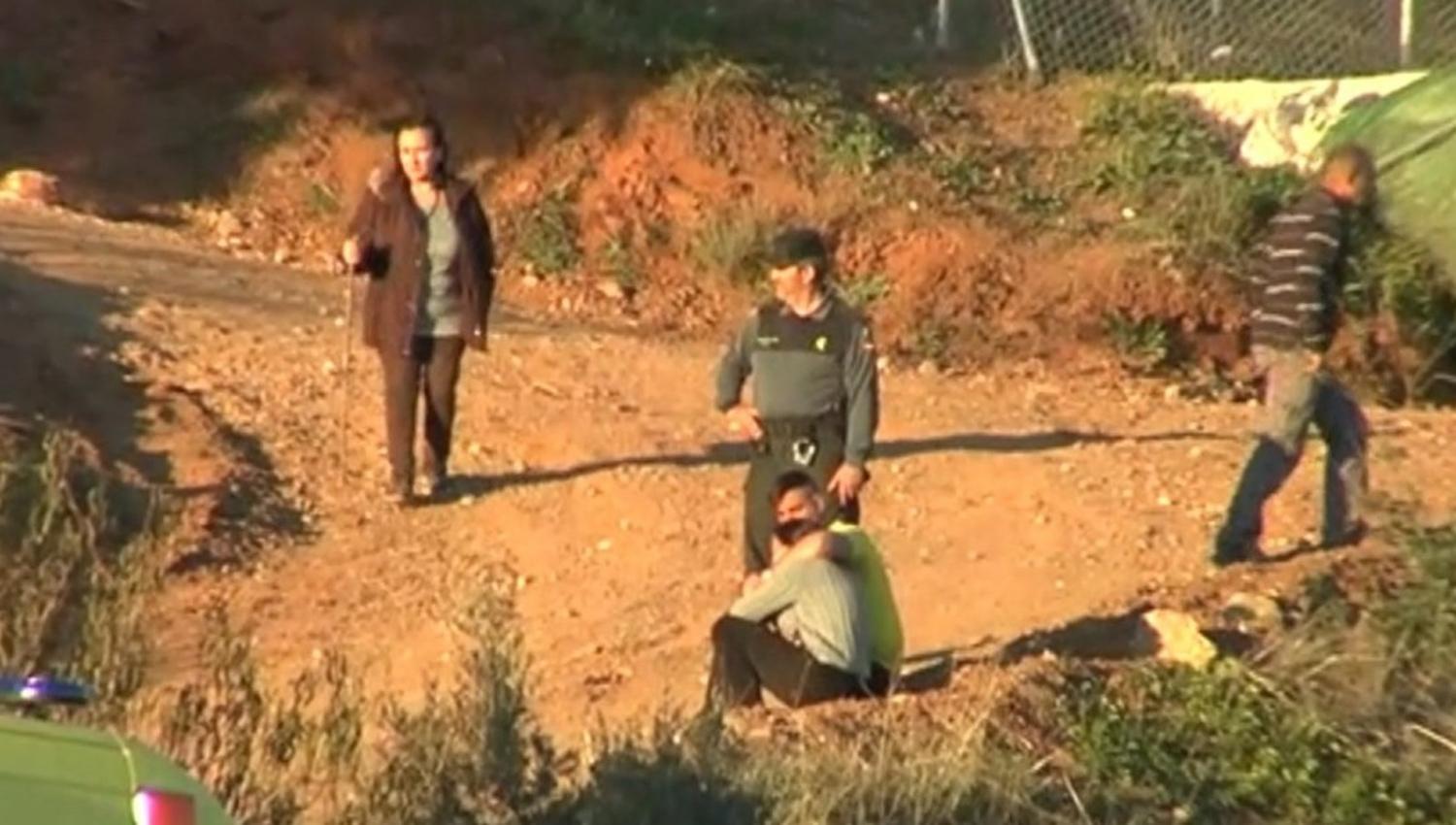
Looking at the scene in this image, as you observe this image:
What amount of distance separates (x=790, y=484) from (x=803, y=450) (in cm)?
49

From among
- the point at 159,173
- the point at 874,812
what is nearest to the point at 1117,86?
the point at 159,173

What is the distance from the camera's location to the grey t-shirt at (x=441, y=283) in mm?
14070

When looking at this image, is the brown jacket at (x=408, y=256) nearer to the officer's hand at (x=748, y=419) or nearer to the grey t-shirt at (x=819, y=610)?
the officer's hand at (x=748, y=419)

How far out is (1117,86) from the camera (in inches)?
876

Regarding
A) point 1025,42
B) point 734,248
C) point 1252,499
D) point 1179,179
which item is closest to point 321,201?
point 734,248

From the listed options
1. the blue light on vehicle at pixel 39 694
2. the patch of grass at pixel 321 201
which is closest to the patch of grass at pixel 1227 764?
the blue light on vehicle at pixel 39 694

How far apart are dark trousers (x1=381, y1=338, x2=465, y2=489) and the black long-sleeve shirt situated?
8.31 ft

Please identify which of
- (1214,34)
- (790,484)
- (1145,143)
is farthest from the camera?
(1214,34)

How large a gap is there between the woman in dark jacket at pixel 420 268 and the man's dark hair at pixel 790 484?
8.76 feet

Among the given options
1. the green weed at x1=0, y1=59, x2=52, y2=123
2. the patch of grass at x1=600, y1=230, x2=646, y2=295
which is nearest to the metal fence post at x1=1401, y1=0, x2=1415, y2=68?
the patch of grass at x1=600, y1=230, x2=646, y2=295

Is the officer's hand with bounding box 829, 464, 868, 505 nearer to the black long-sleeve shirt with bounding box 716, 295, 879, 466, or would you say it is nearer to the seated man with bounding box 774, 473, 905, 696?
the black long-sleeve shirt with bounding box 716, 295, 879, 466

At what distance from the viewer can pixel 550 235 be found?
1969cm

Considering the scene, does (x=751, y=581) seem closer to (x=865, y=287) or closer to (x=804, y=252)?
(x=804, y=252)

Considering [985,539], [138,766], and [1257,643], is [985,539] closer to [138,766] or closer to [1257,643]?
[1257,643]
